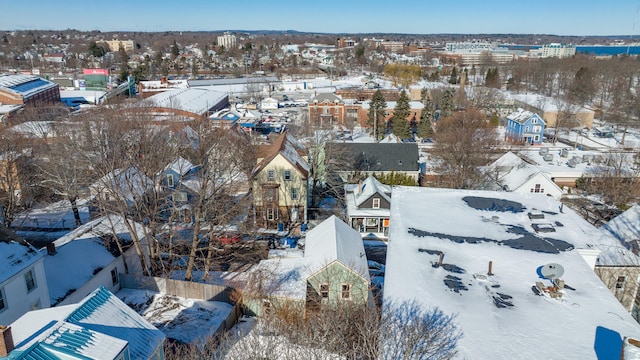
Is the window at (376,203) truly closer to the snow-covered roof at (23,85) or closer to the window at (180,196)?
the window at (180,196)

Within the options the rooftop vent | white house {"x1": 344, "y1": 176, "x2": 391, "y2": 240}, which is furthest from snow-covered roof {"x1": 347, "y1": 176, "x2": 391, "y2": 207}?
the rooftop vent

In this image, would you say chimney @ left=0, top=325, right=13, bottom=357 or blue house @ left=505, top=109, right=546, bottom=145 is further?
blue house @ left=505, top=109, right=546, bottom=145

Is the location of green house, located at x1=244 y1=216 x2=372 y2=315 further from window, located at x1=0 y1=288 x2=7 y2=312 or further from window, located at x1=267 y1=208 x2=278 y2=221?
window, located at x1=267 y1=208 x2=278 y2=221

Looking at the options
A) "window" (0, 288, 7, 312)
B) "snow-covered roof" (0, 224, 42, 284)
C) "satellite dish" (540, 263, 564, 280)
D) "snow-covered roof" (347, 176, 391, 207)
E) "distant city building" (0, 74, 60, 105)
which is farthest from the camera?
"distant city building" (0, 74, 60, 105)

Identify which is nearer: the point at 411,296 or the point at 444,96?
the point at 411,296

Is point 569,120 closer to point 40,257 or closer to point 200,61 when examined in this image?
point 40,257

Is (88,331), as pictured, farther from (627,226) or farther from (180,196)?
(627,226)

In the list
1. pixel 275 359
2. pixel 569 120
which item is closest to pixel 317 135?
pixel 275 359
